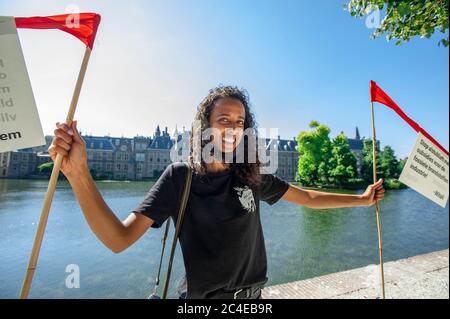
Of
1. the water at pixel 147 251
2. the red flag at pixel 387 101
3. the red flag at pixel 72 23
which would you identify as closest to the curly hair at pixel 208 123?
the red flag at pixel 72 23

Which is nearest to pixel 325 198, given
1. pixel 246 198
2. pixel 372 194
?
pixel 372 194

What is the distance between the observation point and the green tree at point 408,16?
12.2 feet

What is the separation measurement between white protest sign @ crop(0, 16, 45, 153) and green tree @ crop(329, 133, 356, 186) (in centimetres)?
3922

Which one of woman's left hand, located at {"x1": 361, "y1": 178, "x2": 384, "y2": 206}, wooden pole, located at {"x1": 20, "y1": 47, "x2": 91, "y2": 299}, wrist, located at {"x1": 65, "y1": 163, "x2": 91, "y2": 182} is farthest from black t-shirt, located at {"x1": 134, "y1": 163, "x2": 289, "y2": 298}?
woman's left hand, located at {"x1": 361, "y1": 178, "x2": 384, "y2": 206}

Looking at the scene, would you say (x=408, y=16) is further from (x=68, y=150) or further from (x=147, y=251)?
(x=147, y=251)

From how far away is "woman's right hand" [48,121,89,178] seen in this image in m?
1.12

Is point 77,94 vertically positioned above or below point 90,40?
below

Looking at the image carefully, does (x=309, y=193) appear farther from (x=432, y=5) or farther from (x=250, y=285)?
(x=432, y=5)

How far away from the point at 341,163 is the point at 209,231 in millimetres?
40201

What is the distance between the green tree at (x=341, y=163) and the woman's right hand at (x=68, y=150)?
39.2 meters

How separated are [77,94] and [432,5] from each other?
5.15 meters

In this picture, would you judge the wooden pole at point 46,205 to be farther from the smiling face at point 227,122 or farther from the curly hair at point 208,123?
the smiling face at point 227,122
